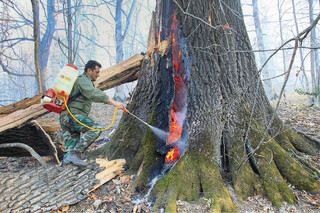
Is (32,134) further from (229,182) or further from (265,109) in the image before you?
(265,109)

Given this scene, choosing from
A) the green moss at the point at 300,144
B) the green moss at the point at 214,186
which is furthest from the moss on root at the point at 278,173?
the green moss at the point at 300,144

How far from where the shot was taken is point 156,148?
3.47m

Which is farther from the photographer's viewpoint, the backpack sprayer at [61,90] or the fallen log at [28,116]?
the fallen log at [28,116]

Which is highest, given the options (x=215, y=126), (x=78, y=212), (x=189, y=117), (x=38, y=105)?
(x=38, y=105)

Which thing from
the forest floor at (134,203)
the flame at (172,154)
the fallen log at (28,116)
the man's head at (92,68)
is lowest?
the forest floor at (134,203)

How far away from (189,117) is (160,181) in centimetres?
114

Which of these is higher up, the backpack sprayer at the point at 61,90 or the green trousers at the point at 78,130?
the backpack sprayer at the point at 61,90

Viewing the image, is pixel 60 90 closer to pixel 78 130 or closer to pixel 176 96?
pixel 78 130

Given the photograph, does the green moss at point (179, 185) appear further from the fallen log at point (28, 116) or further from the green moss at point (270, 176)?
the fallen log at point (28, 116)

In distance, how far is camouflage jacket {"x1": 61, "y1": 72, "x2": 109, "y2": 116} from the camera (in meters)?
3.39

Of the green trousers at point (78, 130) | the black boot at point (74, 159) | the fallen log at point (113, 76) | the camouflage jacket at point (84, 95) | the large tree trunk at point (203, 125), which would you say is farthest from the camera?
the fallen log at point (113, 76)

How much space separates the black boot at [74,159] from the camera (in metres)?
3.27

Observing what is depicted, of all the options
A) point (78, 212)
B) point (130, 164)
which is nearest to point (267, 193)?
point (130, 164)

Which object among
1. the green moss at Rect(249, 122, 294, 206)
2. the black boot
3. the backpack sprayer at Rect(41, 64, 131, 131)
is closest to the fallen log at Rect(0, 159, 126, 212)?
the black boot
